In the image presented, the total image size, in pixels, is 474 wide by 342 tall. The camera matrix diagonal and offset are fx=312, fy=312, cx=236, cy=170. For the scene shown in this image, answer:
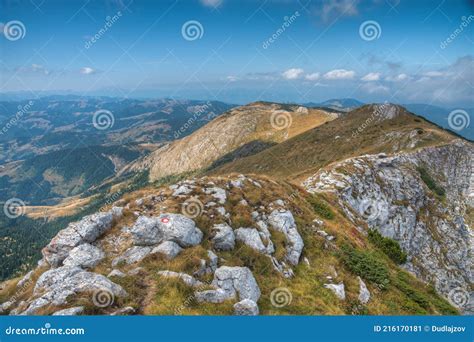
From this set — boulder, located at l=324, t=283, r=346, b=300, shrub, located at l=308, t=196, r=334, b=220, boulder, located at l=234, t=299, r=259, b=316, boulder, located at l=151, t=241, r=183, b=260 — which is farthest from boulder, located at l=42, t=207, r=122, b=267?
shrub, located at l=308, t=196, r=334, b=220

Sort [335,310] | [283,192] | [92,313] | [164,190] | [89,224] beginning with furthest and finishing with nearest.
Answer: [283,192], [164,190], [89,224], [335,310], [92,313]

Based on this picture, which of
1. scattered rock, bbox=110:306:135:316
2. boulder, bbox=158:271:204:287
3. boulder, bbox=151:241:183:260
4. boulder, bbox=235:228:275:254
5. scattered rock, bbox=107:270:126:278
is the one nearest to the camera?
scattered rock, bbox=110:306:135:316

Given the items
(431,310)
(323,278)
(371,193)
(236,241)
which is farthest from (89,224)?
(371,193)

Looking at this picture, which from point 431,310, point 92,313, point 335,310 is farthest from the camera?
point 431,310

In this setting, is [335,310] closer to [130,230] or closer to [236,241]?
[236,241]

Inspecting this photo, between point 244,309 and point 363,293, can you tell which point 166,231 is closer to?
point 244,309

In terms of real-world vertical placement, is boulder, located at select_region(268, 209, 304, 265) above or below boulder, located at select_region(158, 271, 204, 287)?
above

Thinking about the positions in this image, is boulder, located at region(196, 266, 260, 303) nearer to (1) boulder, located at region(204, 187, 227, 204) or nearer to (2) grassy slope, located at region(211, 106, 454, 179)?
(1) boulder, located at region(204, 187, 227, 204)
